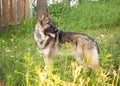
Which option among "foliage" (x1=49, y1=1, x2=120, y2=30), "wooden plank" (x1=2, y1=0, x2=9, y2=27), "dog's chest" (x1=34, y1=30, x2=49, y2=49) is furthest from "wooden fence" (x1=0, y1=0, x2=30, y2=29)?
"dog's chest" (x1=34, y1=30, x2=49, y2=49)

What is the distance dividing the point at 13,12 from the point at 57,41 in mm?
4643

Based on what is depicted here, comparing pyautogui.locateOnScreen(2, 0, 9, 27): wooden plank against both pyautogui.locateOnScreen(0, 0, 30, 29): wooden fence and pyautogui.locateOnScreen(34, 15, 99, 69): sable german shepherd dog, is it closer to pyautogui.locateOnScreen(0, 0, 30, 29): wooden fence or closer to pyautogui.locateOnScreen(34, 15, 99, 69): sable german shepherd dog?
pyautogui.locateOnScreen(0, 0, 30, 29): wooden fence

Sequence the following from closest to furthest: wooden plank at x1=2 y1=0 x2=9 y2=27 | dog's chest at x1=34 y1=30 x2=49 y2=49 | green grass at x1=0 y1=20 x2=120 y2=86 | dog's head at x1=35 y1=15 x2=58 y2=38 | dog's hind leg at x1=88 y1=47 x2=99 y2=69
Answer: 1. green grass at x1=0 y1=20 x2=120 y2=86
2. dog's hind leg at x1=88 y1=47 x2=99 y2=69
3. dog's head at x1=35 y1=15 x2=58 y2=38
4. dog's chest at x1=34 y1=30 x2=49 y2=49
5. wooden plank at x1=2 y1=0 x2=9 y2=27

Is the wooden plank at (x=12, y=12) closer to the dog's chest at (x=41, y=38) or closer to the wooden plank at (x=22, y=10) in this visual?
the wooden plank at (x=22, y=10)

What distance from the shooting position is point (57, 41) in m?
6.42

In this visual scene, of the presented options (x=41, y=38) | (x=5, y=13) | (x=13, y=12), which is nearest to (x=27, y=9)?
(x=13, y=12)

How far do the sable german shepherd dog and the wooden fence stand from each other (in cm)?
389

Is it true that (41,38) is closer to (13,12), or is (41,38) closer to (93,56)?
(93,56)

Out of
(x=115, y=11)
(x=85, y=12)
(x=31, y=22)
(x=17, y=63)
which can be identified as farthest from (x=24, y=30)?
(x=17, y=63)

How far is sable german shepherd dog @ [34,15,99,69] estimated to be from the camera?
6004 millimetres

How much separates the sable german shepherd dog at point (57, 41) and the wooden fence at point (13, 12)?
3893 mm

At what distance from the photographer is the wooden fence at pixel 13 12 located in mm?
10500

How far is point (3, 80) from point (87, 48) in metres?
1.48

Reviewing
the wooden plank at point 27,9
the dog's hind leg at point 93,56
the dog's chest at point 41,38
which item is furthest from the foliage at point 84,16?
the dog's hind leg at point 93,56
